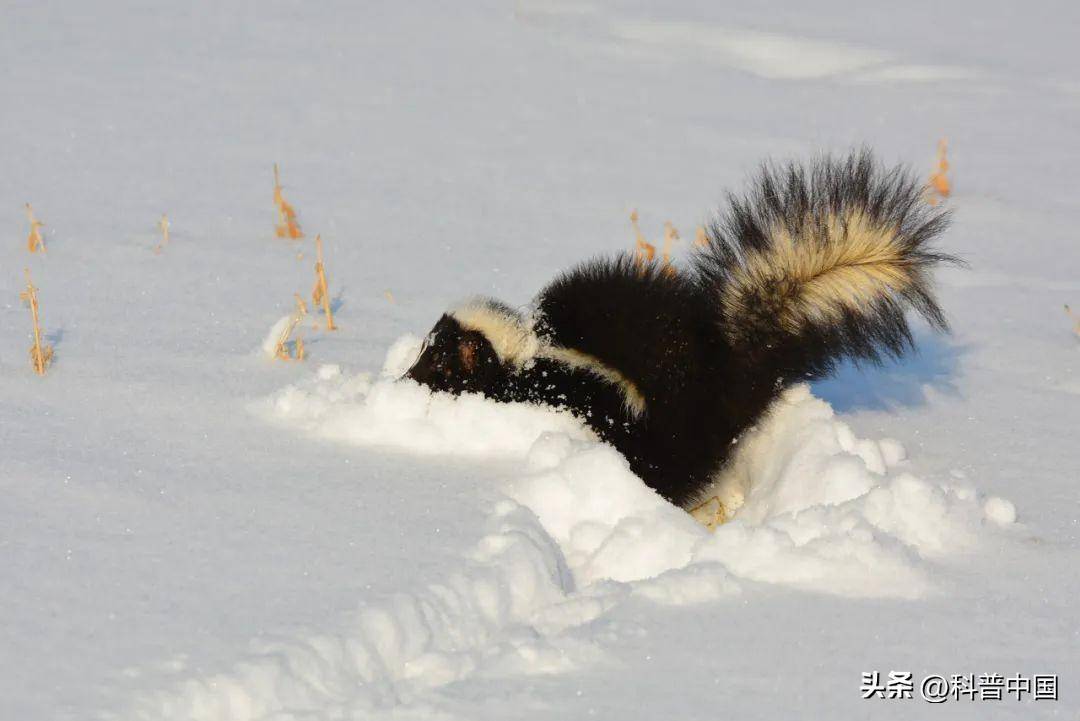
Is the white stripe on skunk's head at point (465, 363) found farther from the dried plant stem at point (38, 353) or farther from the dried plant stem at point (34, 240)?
the dried plant stem at point (34, 240)

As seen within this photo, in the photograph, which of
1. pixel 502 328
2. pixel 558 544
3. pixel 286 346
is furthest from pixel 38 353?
pixel 558 544

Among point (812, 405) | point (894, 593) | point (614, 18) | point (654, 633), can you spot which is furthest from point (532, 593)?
point (614, 18)

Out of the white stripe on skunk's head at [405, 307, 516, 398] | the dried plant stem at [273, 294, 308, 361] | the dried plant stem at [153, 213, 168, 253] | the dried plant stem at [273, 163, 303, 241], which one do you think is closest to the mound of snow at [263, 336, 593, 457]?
the white stripe on skunk's head at [405, 307, 516, 398]

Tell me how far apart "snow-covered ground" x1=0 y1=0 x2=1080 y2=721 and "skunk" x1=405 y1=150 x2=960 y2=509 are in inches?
5.9

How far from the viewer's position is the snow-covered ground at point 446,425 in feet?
8.38

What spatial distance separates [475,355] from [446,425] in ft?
1.12

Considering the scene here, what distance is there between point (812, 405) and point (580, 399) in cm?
65

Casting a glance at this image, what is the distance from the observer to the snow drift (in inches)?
98.3

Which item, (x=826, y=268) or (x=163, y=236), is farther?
(x=163, y=236)

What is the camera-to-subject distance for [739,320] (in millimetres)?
3854

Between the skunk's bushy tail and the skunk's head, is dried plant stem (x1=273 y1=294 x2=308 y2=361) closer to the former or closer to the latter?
the skunk's head

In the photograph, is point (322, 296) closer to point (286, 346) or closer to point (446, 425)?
point (286, 346)

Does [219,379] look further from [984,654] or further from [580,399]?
[984,654]

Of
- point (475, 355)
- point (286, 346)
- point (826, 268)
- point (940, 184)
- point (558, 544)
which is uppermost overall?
point (826, 268)
